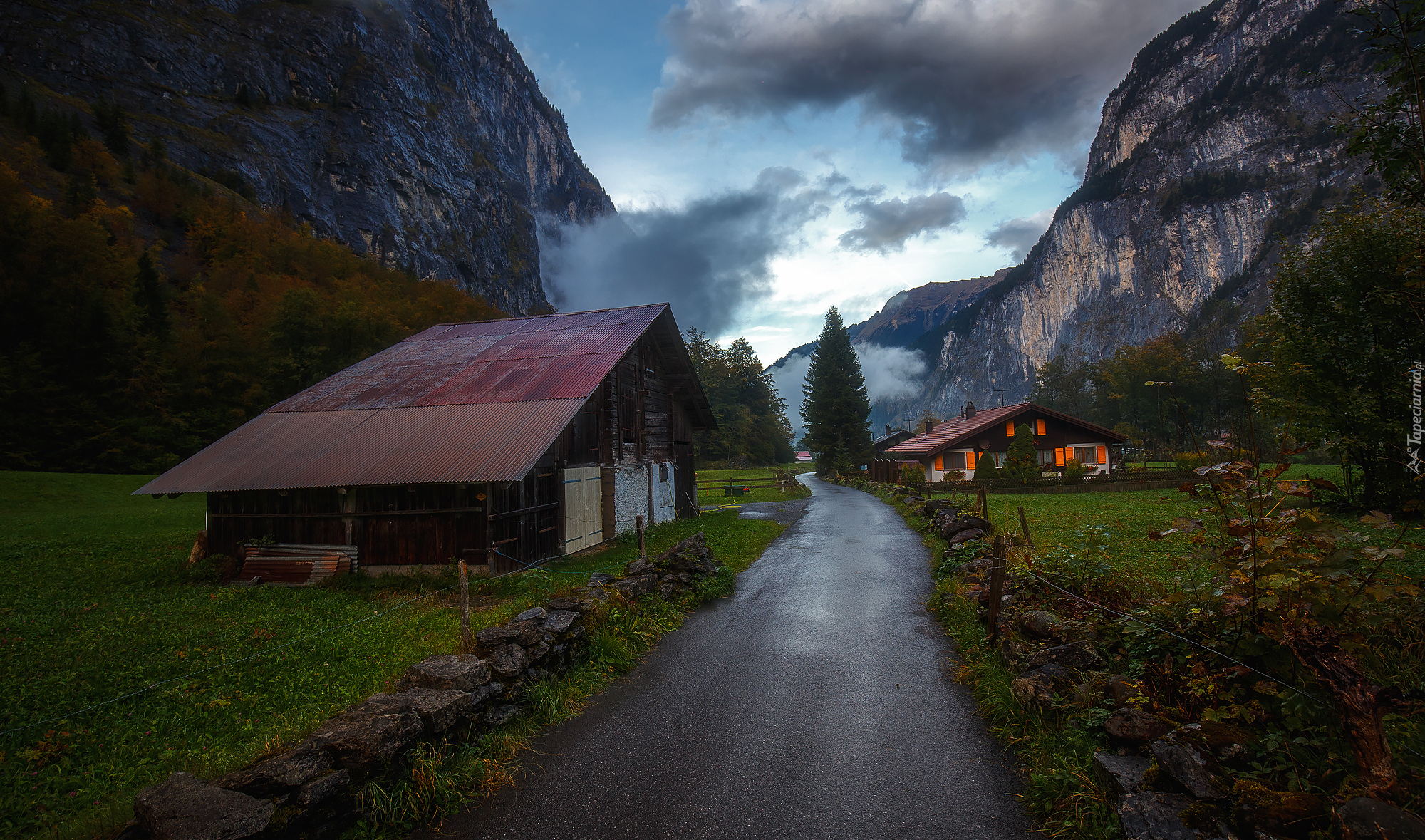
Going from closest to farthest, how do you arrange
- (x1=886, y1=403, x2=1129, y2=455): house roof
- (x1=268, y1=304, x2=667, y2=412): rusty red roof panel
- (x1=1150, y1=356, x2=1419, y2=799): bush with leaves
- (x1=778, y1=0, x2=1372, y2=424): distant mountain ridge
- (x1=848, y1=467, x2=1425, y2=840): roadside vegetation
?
(x1=1150, y1=356, x2=1419, y2=799): bush with leaves, (x1=848, y1=467, x2=1425, y2=840): roadside vegetation, (x1=268, y1=304, x2=667, y2=412): rusty red roof panel, (x1=886, y1=403, x2=1129, y2=455): house roof, (x1=778, y1=0, x2=1372, y2=424): distant mountain ridge

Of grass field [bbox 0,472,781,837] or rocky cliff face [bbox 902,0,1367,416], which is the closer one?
grass field [bbox 0,472,781,837]

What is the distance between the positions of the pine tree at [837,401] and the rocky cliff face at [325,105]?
2838 inches

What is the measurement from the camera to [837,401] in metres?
64.8

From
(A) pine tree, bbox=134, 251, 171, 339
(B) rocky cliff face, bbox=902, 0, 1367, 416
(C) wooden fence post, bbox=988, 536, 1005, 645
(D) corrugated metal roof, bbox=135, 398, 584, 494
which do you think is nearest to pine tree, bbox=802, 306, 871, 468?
Result: (D) corrugated metal roof, bbox=135, 398, 584, 494

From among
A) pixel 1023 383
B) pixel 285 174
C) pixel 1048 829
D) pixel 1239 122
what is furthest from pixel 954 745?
pixel 1023 383

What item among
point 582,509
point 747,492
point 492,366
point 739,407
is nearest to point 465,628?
point 582,509

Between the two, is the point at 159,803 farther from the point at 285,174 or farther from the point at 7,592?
the point at 285,174

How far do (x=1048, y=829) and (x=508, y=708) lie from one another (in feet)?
17.7

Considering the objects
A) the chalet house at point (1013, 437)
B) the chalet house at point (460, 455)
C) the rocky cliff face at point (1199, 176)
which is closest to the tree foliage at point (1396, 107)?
the chalet house at point (460, 455)

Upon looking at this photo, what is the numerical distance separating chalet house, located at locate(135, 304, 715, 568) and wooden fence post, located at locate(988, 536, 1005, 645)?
923 cm

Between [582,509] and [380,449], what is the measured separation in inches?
223

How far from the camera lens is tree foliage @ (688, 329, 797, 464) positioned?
80750 millimetres

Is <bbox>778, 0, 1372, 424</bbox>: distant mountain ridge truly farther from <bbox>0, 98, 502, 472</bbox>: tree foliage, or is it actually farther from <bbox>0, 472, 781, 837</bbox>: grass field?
<bbox>0, 472, 781, 837</bbox>: grass field

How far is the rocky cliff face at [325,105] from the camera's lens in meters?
88.3
